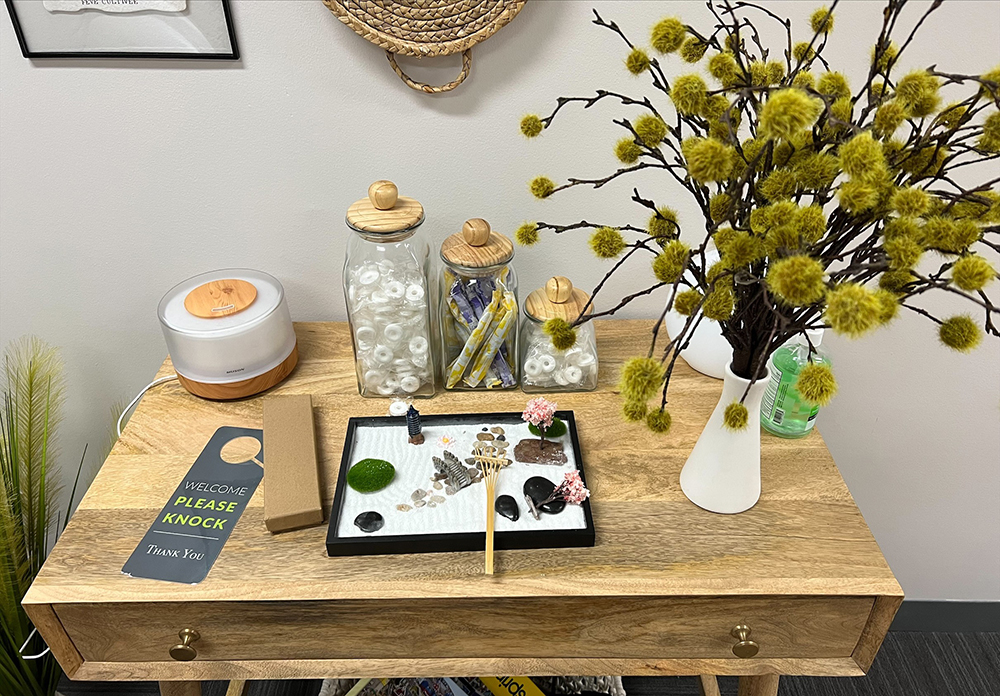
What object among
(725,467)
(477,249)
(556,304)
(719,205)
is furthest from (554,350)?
(719,205)

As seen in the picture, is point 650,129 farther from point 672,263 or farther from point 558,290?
point 558,290

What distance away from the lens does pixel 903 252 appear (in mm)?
517

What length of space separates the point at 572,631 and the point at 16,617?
92cm

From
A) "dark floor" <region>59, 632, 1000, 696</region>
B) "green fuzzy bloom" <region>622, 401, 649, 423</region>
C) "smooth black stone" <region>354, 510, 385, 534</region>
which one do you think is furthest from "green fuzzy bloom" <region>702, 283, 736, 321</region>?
"dark floor" <region>59, 632, 1000, 696</region>

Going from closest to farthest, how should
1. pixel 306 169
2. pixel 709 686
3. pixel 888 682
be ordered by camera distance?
pixel 306 169, pixel 709 686, pixel 888 682

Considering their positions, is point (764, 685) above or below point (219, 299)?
below

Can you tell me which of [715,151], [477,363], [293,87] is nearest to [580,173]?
[477,363]

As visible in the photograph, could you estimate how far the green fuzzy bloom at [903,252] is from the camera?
52 centimetres

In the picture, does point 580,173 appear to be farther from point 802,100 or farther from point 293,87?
point 802,100

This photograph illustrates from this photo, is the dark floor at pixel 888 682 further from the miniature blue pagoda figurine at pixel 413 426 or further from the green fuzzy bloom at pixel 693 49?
the green fuzzy bloom at pixel 693 49

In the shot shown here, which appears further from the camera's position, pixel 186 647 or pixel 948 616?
pixel 948 616

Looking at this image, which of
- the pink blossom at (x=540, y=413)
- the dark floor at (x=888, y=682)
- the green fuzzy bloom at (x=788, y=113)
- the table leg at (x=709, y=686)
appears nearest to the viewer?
the green fuzzy bloom at (x=788, y=113)

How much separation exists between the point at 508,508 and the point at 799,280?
46cm

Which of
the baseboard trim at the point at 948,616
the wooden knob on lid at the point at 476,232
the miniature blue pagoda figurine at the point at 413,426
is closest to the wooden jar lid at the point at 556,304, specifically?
the wooden knob on lid at the point at 476,232
